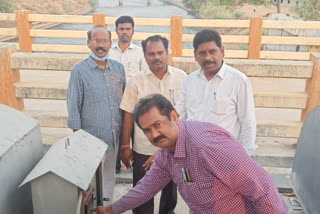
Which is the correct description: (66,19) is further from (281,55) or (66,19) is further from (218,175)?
(218,175)

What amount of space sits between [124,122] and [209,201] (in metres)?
1.29

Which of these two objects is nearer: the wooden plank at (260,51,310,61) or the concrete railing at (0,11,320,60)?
the concrete railing at (0,11,320,60)

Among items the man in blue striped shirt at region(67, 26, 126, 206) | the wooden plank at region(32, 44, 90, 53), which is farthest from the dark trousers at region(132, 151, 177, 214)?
the wooden plank at region(32, 44, 90, 53)

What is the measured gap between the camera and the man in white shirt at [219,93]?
8.02ft

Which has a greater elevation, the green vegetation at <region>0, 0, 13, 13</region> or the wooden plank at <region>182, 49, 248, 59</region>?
the green vegetation at <region>0, 0, 13, 13</region>

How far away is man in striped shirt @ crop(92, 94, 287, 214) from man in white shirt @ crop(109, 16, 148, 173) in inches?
82.8

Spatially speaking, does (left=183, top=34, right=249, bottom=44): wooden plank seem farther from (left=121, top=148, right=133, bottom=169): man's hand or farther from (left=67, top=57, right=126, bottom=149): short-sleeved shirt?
(left=121, top=148, right=133, bottom=169): man's hand

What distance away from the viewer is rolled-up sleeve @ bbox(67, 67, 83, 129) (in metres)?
2.80

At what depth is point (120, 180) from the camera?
3.90m

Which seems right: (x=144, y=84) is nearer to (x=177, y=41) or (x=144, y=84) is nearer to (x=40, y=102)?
(x=177, y=41)

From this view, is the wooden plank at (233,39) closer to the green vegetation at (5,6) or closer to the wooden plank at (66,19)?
the wooden plank at (66,19)

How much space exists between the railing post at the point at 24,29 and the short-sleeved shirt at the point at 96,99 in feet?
15.0

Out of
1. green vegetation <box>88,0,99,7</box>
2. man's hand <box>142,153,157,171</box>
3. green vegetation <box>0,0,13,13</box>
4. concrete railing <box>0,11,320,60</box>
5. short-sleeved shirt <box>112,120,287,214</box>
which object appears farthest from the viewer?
green vegetation <box>88,0,99,7</box>

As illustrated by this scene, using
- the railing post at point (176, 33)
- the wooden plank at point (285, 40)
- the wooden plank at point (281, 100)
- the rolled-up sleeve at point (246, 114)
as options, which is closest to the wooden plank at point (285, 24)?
the wooden plank at point (285, 40)
